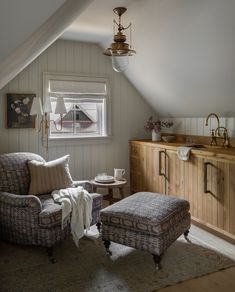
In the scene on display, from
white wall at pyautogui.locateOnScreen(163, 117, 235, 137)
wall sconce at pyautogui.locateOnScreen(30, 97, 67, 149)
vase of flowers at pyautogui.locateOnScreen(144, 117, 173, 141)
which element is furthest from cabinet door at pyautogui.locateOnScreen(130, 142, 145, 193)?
wall sconce at pyautogui.locateOnScreen(30, 97, 67, 149)

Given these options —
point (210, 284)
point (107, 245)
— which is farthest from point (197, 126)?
point (210, 284)

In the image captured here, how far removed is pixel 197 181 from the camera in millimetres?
3539

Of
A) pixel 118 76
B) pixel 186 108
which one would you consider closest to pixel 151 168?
pixel 186 108

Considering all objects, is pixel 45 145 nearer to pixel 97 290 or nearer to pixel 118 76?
pixel 118 76

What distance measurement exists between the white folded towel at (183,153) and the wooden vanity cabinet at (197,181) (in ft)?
0.21

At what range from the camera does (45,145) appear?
14.0 feet

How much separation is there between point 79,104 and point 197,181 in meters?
2.08

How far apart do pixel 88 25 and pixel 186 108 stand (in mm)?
1704

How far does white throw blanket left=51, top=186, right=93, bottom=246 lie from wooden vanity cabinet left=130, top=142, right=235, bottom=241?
50.0 inches

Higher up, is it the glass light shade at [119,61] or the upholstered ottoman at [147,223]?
the glass light shade at [119,61]

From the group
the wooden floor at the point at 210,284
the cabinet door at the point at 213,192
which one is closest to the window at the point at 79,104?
the cabinet door at the point at 213,192

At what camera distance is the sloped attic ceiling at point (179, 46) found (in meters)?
2.77

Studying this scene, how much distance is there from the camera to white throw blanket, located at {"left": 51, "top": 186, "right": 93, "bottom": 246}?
2879mm

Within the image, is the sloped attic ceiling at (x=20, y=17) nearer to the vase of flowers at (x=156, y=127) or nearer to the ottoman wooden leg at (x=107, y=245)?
the ottoman wooden leg at (x=107, y=245)
